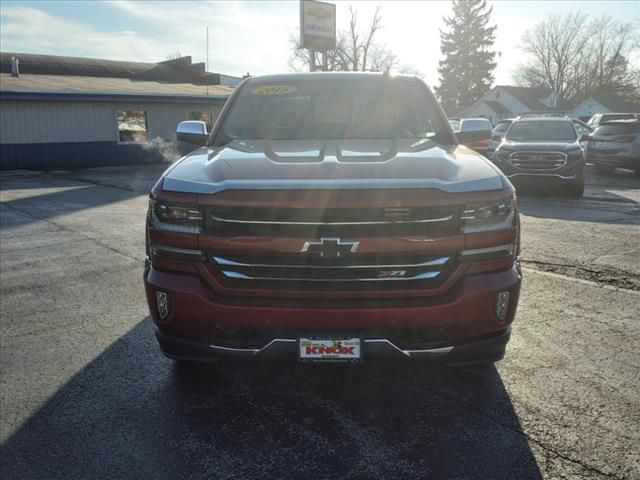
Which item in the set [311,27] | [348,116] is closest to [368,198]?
[348,116]

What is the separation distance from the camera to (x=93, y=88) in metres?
21.6

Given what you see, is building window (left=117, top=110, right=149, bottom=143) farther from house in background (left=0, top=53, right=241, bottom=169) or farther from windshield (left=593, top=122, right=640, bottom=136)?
windshield (left=593, top=122, right=640, bottom=136)

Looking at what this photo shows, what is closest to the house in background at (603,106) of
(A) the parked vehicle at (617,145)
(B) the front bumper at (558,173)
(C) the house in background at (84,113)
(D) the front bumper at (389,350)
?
(A) the parked vehicle at (617,145)

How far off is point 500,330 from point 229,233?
1454 millimetres

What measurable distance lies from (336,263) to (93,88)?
72.6 ft

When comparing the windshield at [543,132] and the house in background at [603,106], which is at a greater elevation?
the house in background at [603,106]

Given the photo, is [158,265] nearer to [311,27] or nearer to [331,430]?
[331,430]

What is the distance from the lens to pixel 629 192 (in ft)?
40.7

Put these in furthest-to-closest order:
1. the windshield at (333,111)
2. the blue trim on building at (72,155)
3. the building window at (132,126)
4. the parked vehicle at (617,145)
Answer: the building window at (132,126) → the blue trim on building at (72,155) → the parked vehicle at (617,145) → the windshield at (333,111)

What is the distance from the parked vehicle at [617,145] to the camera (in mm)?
15398

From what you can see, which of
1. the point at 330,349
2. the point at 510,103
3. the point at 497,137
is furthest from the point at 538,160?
the point at 510,103

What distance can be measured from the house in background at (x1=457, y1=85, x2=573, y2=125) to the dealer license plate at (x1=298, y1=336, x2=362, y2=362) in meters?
64.7

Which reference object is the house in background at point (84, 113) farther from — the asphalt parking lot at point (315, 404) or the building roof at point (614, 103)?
the building roof at point (614, 103)

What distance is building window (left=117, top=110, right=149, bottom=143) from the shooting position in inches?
885
